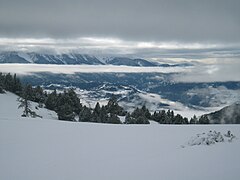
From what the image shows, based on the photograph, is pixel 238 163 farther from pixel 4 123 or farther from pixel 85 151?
pixel 4 123

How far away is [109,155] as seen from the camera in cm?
1095

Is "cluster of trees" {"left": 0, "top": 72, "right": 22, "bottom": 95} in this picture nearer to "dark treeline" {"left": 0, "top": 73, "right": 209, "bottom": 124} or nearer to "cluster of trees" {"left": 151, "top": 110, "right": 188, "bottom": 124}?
"dark treeline" {"left": 0, "top": 73, "right": 209, "bottom": 124}

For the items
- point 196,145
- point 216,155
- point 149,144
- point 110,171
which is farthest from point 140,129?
point 110,171

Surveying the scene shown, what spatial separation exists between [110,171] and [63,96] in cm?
4416

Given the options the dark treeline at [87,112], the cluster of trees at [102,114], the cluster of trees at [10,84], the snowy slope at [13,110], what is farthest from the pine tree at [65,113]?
the cluster of trees at [10,84]

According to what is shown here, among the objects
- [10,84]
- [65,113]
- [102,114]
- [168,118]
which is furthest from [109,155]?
[10,84]

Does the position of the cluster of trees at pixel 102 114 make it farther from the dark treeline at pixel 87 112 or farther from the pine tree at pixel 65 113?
the pine tree at pixel 65 113

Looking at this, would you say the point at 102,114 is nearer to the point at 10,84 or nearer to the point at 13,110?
the point at 13,110

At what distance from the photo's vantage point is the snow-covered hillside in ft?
28.2

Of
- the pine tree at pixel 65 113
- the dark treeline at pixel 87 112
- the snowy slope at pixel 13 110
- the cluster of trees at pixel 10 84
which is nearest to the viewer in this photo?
the dark treeline at pixel 87 112

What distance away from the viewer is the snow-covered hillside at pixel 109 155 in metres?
8.60

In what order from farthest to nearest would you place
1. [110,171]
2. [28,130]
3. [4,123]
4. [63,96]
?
[63,96] < [4,123] < [28,130] < [110,171]

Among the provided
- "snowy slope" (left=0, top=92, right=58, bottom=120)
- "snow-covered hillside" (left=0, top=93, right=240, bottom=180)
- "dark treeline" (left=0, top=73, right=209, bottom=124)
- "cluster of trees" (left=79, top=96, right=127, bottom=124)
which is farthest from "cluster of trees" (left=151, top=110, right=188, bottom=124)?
"snow-covered hillside" (left=0, top=93, right=240, bottom=180)

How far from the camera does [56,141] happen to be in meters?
12.9
